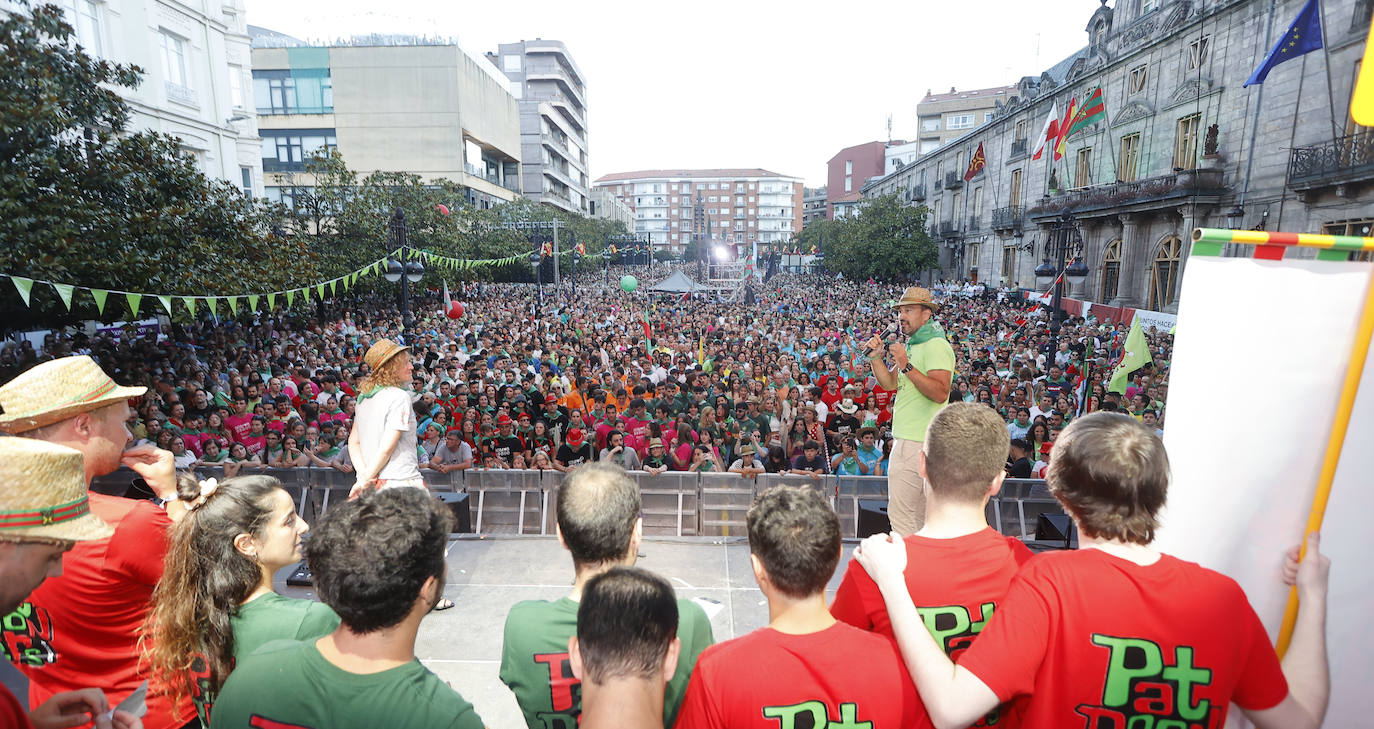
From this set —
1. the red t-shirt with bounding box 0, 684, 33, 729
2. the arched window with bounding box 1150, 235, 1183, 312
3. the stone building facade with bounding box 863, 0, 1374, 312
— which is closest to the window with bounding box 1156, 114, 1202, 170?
the stone building facade with bounding box 863, 0, 1374, 312

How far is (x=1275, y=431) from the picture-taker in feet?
6.04

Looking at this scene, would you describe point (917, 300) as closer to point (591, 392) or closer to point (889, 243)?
point (591, 392)

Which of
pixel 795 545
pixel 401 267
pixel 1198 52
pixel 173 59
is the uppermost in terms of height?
pixel 1198 52

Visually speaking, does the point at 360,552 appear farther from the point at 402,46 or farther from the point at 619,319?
the point at 402,46

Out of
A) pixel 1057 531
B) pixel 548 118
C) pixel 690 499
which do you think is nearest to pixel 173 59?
pixel 690 499

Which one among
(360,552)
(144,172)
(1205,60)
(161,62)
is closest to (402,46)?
(161,62)

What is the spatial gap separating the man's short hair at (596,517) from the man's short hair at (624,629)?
374mm

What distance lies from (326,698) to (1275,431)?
261 cm

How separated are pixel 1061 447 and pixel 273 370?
14675 millimetres

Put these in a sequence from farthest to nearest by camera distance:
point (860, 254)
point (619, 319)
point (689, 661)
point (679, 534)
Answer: point (860, 254) < point (619, 319) < point (679, 534) < point (689, 661)

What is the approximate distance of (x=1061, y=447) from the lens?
1872 millimetres

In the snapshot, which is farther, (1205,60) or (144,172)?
(1205,60)

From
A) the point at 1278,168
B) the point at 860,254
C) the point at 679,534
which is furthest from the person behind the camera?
the point at 860,254

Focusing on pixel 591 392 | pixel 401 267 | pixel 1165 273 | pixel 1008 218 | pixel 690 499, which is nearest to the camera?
pixel 690 499
